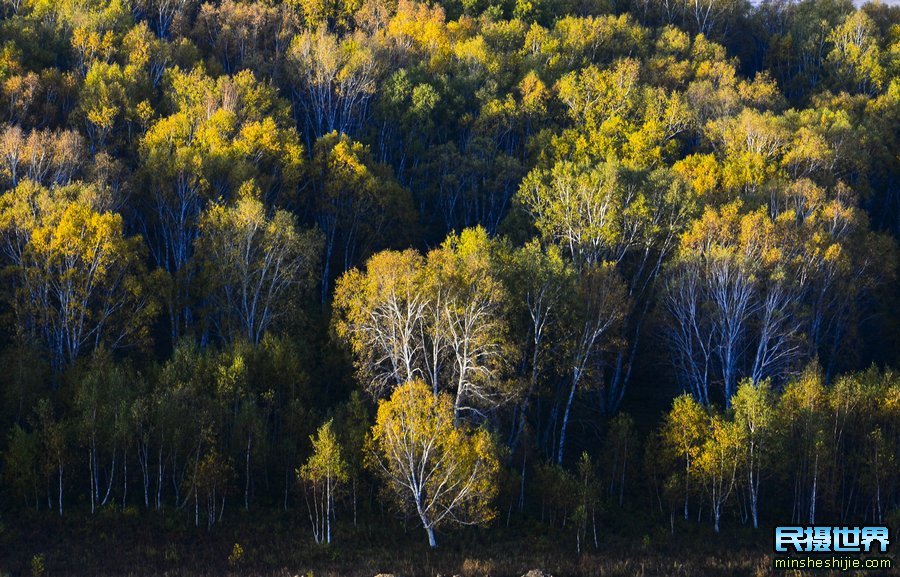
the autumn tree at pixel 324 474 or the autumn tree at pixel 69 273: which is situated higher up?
the autumn tree at pixel 69 273

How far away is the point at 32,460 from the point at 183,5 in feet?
224

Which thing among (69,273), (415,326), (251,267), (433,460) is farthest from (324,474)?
(69,273)

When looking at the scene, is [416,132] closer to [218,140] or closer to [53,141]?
[218,140]

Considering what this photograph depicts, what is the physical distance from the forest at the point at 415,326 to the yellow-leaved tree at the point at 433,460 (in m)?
0.19

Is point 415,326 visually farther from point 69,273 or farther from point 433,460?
point 69,273

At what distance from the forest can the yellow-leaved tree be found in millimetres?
190

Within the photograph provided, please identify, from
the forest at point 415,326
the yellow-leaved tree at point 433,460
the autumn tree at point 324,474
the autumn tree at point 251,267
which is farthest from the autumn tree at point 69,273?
the yellow-leaved tree at point 433,460

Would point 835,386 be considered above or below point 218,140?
below

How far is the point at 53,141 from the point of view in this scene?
6725cm

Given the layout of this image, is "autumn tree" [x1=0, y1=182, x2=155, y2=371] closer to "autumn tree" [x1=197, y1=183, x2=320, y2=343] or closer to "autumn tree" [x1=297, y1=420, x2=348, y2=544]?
"autumn tree" [x1=197, y1=183, x2=320, y2=343]

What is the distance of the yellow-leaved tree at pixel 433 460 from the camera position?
4931 centimetres

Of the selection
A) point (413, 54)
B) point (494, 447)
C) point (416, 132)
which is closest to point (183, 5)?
point (413, 54)

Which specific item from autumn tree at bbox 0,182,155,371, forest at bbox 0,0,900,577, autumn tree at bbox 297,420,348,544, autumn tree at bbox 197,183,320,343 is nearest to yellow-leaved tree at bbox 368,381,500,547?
forest at bbox 0,0,900,577

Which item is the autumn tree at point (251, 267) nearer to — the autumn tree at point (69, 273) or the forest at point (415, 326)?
the forest at point (415, 326)
